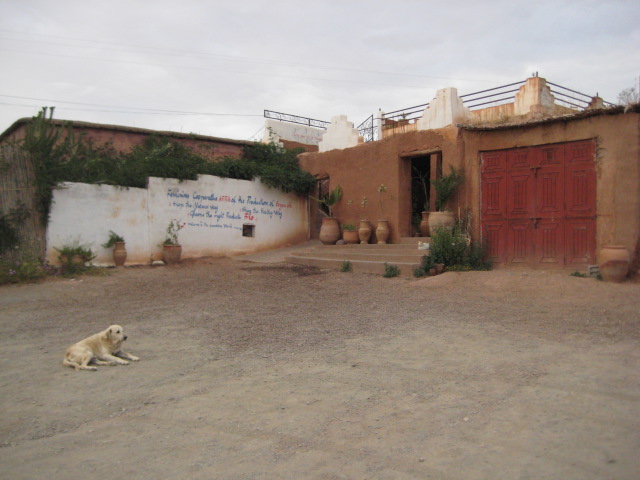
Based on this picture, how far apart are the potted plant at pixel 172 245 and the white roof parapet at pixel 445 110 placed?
7.44 metres

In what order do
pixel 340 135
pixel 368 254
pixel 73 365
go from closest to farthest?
pixel 73 365, pixel 368 254, pixel 340 135

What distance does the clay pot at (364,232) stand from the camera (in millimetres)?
13562

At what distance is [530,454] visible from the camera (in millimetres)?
2809

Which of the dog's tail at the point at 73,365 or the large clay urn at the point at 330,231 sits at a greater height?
the large clay urn at the point at 330,231

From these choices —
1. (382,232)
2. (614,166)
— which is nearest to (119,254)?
(382,232)

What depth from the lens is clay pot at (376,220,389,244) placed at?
1314 centimetres

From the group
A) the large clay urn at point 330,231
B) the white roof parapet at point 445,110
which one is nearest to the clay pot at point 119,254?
the large clay urn at point 330,231

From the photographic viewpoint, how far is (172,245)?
1290cm

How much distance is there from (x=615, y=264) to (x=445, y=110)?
6.12 m

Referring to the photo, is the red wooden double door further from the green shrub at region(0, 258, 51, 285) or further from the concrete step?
the green shrub at region(0, 258, 51, 285)

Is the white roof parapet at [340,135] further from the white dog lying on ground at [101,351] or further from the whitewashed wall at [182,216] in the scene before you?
the white dog lying on ground at [101,351]

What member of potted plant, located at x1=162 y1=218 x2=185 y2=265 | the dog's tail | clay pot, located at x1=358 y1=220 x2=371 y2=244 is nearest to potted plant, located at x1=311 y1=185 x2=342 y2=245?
clay pot, located at x1=358 y1=220 x2=371 y2=244

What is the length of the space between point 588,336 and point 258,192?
1132cm

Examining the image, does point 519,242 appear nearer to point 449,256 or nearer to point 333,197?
point 449,256
